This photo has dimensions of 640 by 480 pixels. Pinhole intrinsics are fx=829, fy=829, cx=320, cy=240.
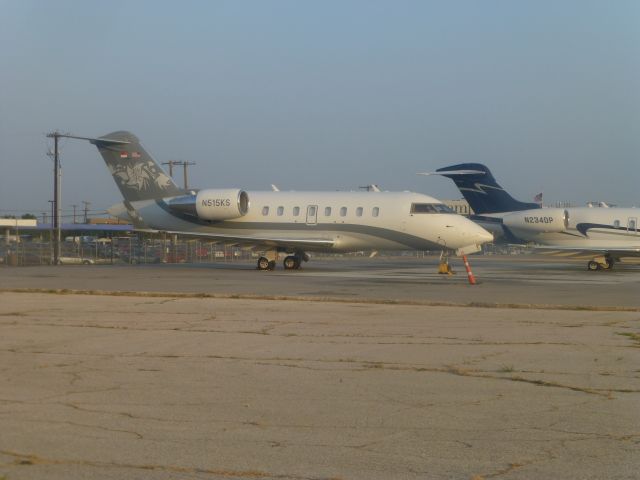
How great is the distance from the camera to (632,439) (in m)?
5.83

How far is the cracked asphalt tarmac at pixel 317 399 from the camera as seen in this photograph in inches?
208

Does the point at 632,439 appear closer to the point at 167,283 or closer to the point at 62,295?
the point at 62,295

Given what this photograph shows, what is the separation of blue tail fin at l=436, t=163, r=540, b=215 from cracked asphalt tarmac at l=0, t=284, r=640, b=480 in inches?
1184

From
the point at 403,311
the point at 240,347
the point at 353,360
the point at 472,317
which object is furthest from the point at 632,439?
the point at 403,311

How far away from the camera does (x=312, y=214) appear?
32.0 meters

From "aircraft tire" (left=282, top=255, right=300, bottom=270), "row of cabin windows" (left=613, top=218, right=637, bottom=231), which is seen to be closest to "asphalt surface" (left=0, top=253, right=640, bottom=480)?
"aircraft tire" (left=282, top=255, right=300, bottom=270)

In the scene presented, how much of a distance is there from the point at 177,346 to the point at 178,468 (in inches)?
214

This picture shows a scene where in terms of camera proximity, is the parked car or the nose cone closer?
the nose cone

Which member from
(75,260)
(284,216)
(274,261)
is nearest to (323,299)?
(274,261)

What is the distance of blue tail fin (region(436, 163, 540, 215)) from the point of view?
42.8 m

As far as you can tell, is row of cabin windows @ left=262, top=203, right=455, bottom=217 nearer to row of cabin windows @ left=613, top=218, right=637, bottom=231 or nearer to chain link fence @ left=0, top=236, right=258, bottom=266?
row of cabin windows @ left=613, top=218, right=637, bottom=231

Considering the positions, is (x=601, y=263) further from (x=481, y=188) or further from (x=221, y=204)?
(x=221, y=204)

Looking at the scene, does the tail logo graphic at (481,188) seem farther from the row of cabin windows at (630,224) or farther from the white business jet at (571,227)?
the row of cabin windows at (630,224)

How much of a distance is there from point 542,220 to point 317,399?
107 feet
